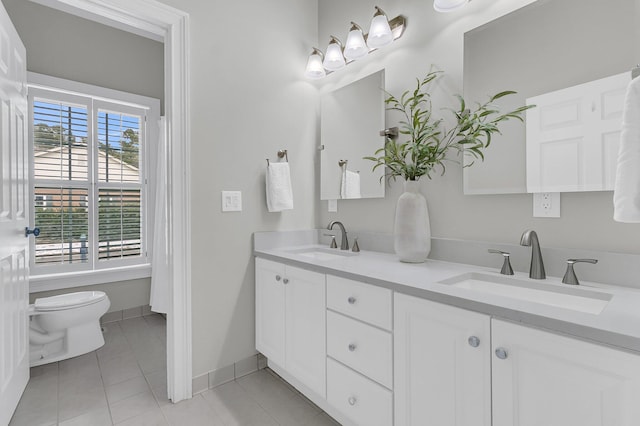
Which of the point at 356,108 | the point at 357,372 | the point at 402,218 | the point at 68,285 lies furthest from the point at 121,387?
the point at 356,108

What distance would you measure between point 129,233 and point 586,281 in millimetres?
3436

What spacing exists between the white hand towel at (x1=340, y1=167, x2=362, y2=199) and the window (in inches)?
85.2

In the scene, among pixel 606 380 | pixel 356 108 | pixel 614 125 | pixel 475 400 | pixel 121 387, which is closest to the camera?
pixel 606 380

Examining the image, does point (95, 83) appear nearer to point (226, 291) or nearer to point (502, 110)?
point (226, 291)

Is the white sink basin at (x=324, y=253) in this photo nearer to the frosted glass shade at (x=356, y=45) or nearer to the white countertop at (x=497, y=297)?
the white countertop at (x=497, y=297)

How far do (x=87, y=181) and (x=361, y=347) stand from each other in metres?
2.89

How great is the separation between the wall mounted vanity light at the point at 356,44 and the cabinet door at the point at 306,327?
1.36m

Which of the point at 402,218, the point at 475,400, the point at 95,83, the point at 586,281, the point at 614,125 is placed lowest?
the point at 475,400

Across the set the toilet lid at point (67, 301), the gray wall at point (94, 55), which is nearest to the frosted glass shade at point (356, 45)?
the gray wall at point (94, 55)

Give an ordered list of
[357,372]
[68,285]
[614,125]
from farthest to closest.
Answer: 1. [68,285]
2. [357,372]
3. [614,125]

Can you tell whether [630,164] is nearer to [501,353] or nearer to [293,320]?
[501,353]

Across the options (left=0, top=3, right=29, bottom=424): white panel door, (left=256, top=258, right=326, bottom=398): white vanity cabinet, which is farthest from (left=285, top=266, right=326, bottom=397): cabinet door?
(left=0, top=3, right=29, bottom=424): white panel door

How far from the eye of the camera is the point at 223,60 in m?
1.95

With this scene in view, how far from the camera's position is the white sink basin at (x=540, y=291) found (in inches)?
39.9
